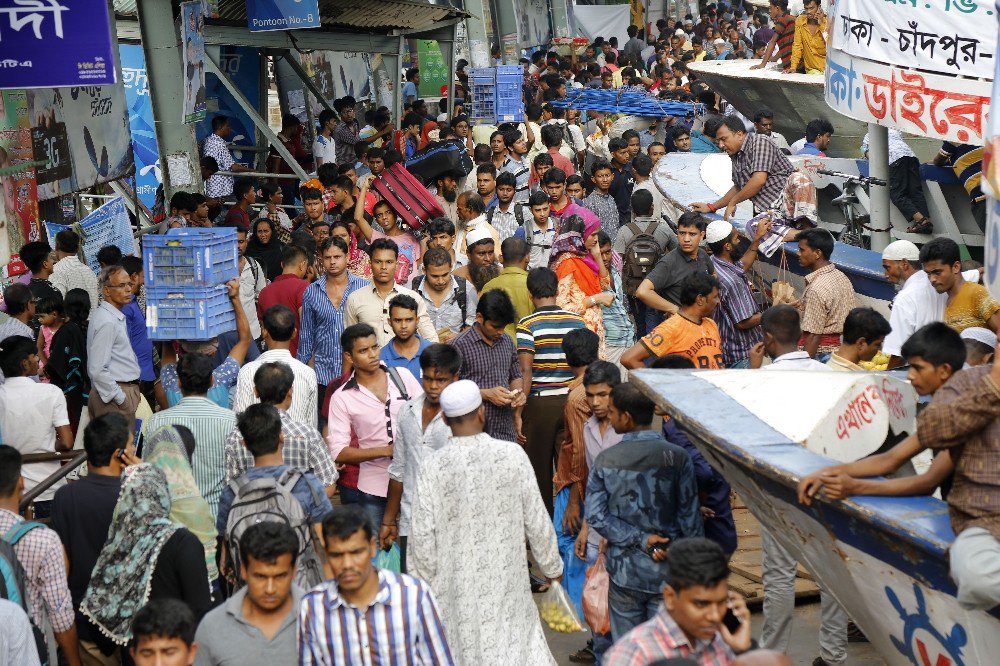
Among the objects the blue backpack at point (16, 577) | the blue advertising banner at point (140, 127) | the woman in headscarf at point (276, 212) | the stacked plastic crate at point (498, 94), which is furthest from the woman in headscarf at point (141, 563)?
the stacked plastic crate at point (498, 94)

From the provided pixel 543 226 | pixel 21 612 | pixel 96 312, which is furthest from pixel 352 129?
pixel 21 612

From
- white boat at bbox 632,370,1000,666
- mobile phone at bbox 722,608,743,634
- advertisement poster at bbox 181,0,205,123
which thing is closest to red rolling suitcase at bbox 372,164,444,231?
advertisement poster at bbox 181,0,205,123

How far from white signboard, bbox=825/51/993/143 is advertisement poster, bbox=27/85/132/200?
651cm

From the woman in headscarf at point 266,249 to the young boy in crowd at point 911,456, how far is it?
6458 mm

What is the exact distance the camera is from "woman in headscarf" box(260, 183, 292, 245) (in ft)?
38.8

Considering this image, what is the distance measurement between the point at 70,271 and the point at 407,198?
2620 millimetres

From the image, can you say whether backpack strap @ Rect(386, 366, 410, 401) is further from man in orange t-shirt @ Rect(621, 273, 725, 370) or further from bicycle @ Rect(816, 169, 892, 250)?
bicycle @ Rect(816, 169, 892, 250)

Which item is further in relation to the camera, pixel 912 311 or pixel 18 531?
pixel 912 311

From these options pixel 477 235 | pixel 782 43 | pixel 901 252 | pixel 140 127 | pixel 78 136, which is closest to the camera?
pixel 901 252

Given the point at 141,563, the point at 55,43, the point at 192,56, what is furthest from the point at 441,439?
the point at 192,56

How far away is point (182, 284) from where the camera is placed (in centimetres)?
828

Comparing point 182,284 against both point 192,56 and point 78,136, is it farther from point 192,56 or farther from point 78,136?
point 78,136

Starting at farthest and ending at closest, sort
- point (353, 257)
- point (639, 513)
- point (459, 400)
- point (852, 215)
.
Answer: point (852, 215), point (353, 257), point (639, 513), point (459, 400)

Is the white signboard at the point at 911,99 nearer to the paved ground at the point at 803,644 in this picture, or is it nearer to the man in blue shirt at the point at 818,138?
the paved ground at the point at 803,644
